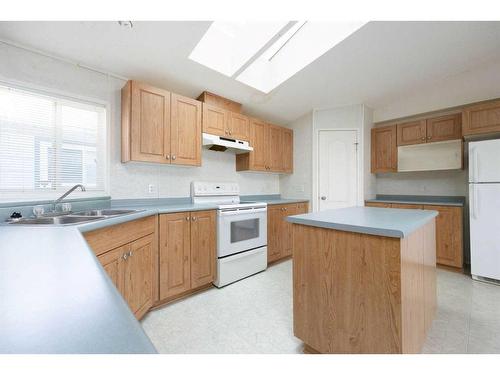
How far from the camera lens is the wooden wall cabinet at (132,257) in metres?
1.45

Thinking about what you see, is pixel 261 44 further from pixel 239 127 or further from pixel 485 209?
pixel 485 209

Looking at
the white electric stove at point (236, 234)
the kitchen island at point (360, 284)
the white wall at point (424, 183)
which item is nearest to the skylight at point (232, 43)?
the white electric stove at point (236, 234)

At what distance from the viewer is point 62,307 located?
410mm

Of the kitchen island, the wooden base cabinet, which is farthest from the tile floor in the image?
the kitchen island

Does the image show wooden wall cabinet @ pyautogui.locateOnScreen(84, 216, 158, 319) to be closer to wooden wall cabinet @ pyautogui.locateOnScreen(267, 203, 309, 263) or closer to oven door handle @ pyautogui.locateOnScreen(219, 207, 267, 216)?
oven door handle @ pyautogui.locateOnScreen(219, 207, 267, 216)

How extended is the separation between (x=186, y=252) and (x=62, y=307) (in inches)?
75.0

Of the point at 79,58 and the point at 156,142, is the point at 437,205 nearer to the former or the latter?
the point at 156,142

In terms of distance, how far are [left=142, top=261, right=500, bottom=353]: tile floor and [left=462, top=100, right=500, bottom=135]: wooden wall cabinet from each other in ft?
6.02

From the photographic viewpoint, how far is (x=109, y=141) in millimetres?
2295

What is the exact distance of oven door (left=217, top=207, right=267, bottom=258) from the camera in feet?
8.15

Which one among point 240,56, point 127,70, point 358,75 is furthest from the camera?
point 358,75

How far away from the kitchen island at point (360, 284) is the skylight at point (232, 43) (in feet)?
6.67
